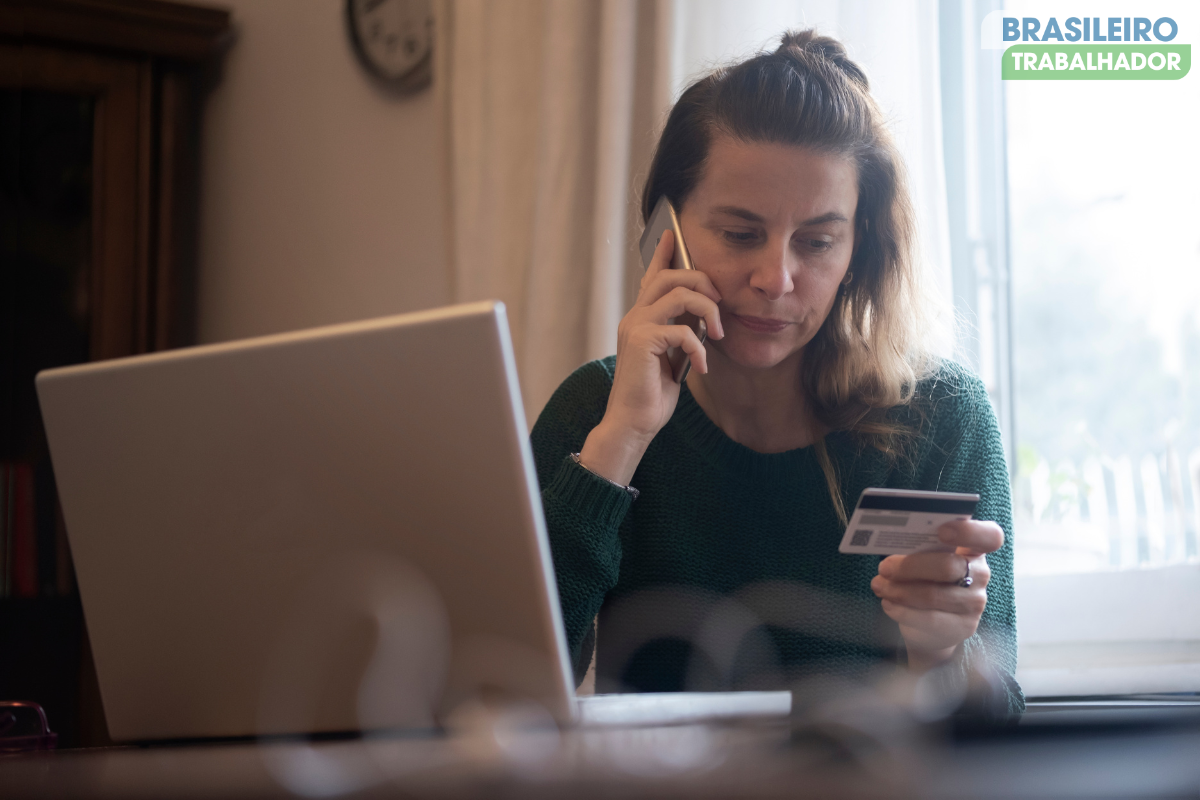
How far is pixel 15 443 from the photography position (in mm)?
2170

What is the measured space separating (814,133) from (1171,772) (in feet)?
3.12

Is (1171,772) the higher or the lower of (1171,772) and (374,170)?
the lower

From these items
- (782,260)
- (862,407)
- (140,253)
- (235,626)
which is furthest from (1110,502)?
(140,253)

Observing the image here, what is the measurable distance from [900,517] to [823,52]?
683 millimetres

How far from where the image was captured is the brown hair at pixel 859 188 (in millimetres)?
1105

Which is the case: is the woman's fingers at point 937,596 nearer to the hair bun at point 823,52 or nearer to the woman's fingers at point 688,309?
the woman's fingers at point 688,309

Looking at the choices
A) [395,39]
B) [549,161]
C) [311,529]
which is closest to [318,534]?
[311,529]

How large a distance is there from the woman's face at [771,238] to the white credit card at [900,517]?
37 cm

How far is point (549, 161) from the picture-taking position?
1.68 m

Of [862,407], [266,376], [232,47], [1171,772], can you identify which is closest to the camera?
[1171,772]

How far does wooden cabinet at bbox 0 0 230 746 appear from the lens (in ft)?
7.00

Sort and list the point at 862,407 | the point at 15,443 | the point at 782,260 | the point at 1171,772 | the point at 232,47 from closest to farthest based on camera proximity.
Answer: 1. the point at 1171,772
2. the point at 782,260
3. the point at 862,407
4. the point at 15,443
5. the point at 232,47

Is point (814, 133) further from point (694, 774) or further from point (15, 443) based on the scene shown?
point (15, 443)

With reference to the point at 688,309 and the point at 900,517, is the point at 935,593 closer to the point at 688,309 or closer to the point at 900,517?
the point at 900,517
